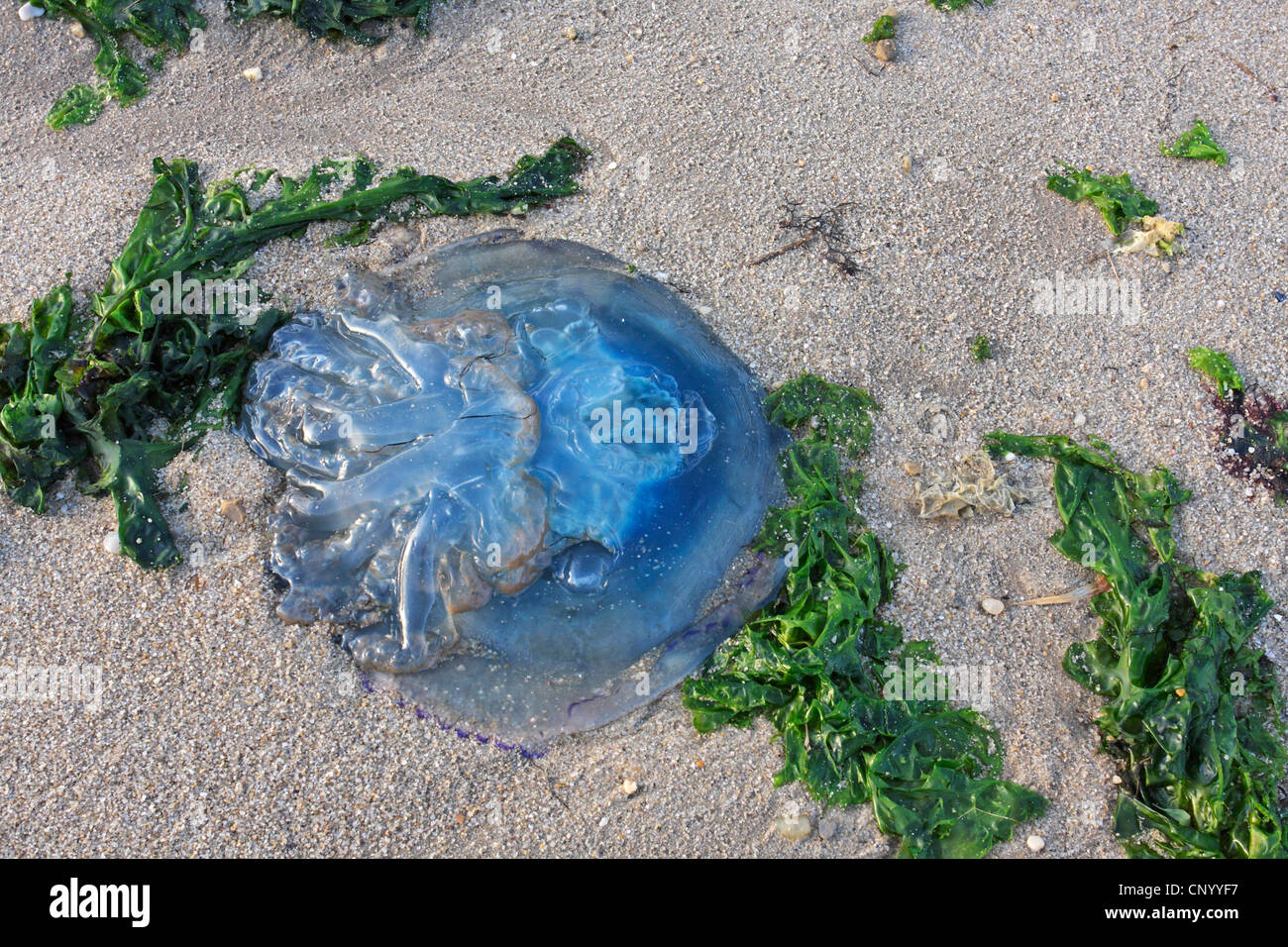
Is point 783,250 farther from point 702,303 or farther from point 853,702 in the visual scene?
point 853,702

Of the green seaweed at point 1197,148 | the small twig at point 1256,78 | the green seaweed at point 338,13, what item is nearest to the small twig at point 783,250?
the green seaweed at point 1197,148

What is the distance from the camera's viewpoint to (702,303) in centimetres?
469

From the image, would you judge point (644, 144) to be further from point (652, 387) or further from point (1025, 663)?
point (1025, 663)

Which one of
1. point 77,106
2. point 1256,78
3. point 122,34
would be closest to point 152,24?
point 122,34

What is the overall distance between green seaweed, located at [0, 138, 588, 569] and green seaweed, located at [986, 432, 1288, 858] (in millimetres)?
3114

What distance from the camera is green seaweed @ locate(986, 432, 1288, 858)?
3764 mm

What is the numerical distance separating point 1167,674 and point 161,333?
475 centimetres

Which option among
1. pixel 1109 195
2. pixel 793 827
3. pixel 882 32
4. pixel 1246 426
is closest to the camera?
pixel 793 827

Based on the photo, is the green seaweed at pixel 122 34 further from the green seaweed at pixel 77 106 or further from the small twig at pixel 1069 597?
the small twig at pixel 1069 597

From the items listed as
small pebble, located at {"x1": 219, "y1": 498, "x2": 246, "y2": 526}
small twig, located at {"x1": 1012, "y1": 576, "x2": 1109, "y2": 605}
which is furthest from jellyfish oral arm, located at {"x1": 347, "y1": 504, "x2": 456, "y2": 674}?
small twig, located at {"x1": 1012, "y1": 576, "x2": 1109, "y2": 605}

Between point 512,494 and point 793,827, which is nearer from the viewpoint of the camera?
A: point 793,827

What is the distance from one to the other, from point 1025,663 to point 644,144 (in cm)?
329

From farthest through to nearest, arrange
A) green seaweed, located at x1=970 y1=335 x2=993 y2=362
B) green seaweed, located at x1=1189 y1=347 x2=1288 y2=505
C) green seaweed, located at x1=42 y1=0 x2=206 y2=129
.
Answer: green seaweed, located at x1=42 y1=0 x2=206 y2=129 → green seaweed, located at x1=970 y1=335 x2=993 y2=362 → green seaweed, located at x1=1189 y1=347 x2=1288 y2=505

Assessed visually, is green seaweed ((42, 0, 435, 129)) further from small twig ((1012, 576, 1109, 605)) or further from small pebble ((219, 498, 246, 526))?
small twig ((1012, 576, 1109, 605))
